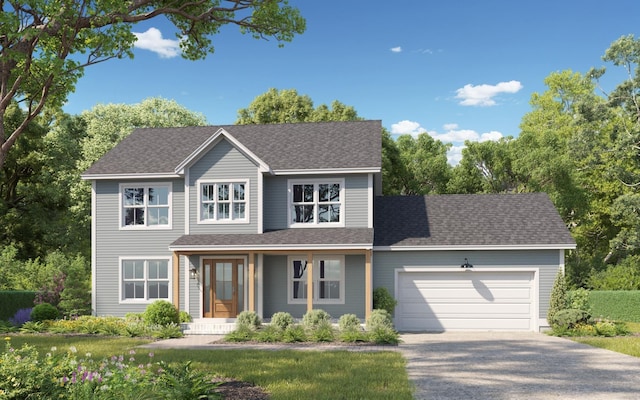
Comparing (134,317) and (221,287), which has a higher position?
(221,287)

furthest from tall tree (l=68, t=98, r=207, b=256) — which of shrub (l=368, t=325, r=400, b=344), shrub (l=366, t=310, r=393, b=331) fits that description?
shrub (l=368, t=325, r=400, b=344)

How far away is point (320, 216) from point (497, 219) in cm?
699

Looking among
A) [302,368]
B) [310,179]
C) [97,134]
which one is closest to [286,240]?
[310,179]

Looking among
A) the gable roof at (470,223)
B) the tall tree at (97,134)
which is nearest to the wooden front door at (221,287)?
the gable roof at (470,223)

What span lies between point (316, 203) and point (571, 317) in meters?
9.84

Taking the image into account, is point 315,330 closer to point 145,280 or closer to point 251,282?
point 251,282

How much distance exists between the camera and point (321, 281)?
2286cm

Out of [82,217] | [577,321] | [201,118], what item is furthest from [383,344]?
[201,118]

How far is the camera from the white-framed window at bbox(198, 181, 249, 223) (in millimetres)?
22891

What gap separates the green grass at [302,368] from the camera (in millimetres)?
10461

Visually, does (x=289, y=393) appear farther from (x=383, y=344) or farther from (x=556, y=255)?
(x=556, y=255)

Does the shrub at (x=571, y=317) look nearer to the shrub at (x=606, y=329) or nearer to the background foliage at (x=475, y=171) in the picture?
the shrub at (x=606, y=329)

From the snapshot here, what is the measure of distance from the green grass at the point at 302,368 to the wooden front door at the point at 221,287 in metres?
5.22

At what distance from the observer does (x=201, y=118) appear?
172ft
